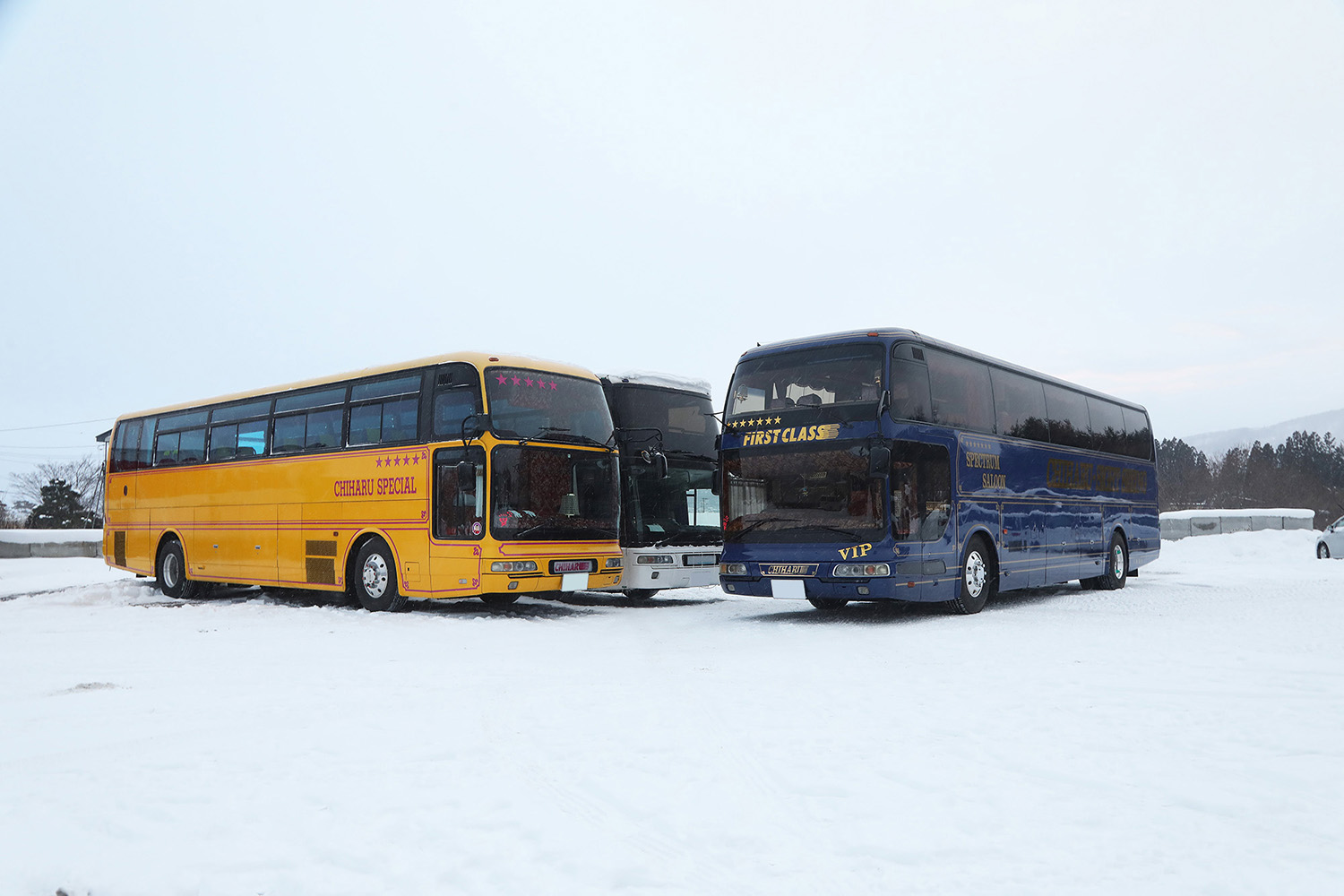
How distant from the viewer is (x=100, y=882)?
153 inches

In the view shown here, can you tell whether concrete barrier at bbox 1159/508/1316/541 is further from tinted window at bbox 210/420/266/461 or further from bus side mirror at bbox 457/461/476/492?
tinted window at bbox 210/420/266/461

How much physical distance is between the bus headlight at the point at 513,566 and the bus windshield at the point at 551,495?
0.31m

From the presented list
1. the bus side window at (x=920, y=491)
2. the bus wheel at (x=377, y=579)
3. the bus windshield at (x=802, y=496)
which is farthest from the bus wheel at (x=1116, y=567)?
the bus wheel at (x=377, y=579)

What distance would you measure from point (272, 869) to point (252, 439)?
14.8m

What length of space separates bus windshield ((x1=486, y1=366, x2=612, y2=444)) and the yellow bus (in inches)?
0.7

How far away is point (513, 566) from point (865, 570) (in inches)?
178

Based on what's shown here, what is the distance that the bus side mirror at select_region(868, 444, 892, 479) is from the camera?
12297mm

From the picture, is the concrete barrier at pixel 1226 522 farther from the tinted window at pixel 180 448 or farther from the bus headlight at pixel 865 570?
the tinted window at pixel 180 448

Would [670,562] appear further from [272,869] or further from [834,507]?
[272,869]

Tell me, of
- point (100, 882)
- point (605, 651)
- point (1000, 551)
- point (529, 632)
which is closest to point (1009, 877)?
point (100, 882)

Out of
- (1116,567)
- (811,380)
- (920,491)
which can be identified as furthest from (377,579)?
(1116,567)

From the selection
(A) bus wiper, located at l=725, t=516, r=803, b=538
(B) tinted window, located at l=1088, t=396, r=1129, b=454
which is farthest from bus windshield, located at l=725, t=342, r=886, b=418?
(B) tinted window, located at l=1088, t=396, r=1129, b=454

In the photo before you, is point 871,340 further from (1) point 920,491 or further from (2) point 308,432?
(2) point 308,432

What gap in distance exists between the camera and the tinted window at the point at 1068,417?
55.8 ft
